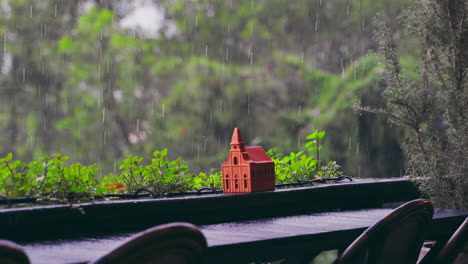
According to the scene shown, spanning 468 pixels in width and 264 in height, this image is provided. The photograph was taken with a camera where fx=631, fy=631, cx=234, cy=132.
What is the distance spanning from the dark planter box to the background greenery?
9284 mm

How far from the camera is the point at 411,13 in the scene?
3439 mm

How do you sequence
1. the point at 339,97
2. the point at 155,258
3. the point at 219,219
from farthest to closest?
the point at 339,97 → the point at 219,219 → the point at 155,258

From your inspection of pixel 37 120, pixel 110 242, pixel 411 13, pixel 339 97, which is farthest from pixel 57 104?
pixel 110 242

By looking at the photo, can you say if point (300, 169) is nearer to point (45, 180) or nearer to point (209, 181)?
point (209, 181)

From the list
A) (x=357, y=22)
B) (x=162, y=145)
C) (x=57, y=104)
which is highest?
(x=357, y=22)

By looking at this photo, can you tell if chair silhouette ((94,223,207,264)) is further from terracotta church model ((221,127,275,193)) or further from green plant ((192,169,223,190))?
green plant ((192,169,223,190))

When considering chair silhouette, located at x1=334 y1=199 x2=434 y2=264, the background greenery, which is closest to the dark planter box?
chair silhouette, located at x1=334 y1=199 x2=434 y2=264

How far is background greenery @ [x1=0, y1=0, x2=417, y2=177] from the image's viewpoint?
13.7 metres

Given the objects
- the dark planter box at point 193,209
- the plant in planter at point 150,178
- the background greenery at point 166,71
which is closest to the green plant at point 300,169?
the dark planter box at point 193,209

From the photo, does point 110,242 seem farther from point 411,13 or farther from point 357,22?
point 357,22

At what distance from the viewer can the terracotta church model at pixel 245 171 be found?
287cm

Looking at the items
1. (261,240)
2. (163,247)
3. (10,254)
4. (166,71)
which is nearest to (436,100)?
(261,240)

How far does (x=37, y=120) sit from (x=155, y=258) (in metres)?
13.3

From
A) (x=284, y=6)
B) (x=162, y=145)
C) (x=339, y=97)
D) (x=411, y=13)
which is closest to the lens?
(x=411, y=13)
